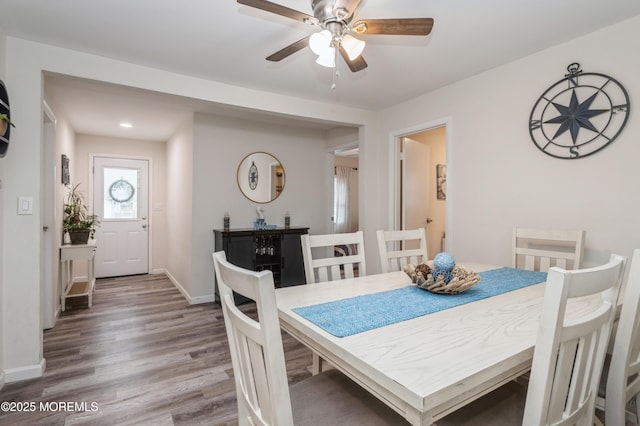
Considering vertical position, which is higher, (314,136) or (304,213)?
(314,136)

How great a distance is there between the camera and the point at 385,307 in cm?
129

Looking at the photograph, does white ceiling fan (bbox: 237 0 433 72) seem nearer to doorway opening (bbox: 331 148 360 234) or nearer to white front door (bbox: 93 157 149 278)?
white front door (bbox: 93 157 149 278)

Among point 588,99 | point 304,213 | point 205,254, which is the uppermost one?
point 588,99

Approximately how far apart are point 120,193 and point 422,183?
4.78m

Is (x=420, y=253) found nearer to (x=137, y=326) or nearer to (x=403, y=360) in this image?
(x=403, y=360)

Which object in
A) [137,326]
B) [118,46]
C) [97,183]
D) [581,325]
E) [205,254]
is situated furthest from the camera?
[97,183]

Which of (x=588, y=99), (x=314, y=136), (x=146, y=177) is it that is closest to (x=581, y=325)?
(x=588, y=99)

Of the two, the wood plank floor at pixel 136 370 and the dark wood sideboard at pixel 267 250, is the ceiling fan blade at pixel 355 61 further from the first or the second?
the dark wood sideboard at pixel 267 250

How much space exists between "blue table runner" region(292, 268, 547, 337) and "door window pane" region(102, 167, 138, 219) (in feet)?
16.9

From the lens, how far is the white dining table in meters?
0.77

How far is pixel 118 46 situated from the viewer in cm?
230

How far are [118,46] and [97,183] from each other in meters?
3.59

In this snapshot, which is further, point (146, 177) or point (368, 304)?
point (146, 177)

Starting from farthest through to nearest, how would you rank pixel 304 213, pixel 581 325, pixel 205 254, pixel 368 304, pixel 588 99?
pixel 304 213 → pixel 205 254 → pixel 588 99 → pixel 368 304 → pixel 581 325
